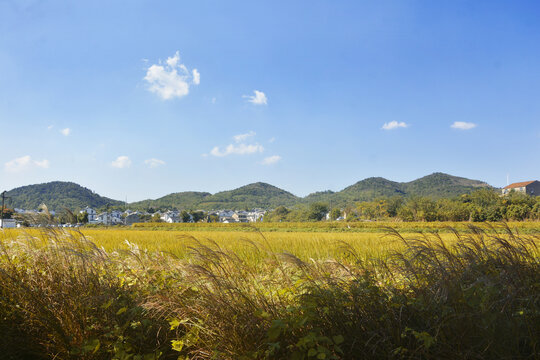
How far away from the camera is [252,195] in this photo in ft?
541

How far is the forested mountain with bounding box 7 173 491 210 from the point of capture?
253 feet

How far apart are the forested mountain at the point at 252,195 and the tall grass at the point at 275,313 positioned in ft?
211

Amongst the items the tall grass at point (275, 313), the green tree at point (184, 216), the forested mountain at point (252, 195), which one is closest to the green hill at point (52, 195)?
the forested mountain at point (252, 195)

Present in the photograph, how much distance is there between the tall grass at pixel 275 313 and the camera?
88.2 inches

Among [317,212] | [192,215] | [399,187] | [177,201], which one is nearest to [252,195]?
[177,201]

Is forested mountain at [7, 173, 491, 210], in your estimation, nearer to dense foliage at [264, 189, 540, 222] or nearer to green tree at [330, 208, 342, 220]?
green tree at [330, 208, 342, 220]

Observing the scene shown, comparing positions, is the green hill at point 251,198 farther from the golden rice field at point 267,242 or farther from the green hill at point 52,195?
the golden rice field at point 267,242

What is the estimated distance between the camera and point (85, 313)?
312cm

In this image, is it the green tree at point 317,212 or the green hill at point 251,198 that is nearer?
the green tree at point 317,212

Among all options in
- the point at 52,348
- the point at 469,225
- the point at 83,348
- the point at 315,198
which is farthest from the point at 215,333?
the point at 315,198

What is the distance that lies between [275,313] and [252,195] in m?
163

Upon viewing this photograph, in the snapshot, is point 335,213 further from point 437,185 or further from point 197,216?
point 437,185

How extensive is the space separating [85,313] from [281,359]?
2.12 m

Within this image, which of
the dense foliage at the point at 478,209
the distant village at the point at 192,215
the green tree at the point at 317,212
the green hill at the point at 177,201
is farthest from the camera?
the green hill at the point at 177,201
